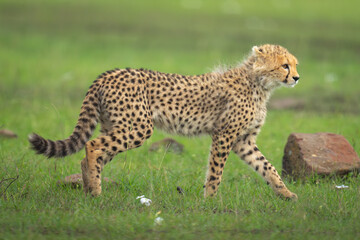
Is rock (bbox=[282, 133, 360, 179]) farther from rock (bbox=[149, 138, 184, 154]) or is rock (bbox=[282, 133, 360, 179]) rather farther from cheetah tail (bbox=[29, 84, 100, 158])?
cheetah tail (bbox=[29, 84, 100, 158])

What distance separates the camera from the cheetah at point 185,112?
5.29 meters

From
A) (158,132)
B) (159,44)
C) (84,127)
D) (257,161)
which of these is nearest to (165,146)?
(158,132)

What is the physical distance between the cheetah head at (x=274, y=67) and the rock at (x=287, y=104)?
173 inches

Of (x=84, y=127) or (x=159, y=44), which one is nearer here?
(x=84, y=127)

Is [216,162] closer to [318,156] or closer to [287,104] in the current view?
[318,156]

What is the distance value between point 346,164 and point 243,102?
1.27m

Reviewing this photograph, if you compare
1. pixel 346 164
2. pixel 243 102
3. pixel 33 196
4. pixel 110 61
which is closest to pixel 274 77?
pixel 243 102

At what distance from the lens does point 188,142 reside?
822 centimetres

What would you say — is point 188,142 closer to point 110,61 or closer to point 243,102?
point 243,102

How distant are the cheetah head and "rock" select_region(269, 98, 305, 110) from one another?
4382mm

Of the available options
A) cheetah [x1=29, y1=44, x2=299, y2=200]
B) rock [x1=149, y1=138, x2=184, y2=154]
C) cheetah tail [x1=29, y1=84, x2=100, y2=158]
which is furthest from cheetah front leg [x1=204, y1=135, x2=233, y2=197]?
rock [x1=149, y1=138, x2=184, y2=154]

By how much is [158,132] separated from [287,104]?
2.91 m

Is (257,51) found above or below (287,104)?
above

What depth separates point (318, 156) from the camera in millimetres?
6133
